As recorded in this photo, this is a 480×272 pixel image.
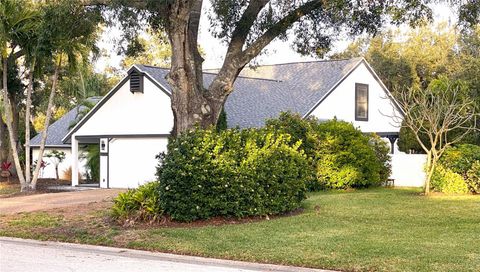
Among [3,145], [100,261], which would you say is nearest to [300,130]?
[100,261]

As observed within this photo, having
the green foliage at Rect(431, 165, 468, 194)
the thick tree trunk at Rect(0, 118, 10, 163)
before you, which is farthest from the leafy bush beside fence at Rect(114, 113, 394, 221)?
the thick tree trunk at Rect(0, 118, 10, 163)

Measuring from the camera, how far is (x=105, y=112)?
90.7 feet

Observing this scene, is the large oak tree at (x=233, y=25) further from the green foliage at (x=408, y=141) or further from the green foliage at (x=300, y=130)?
the green foliage at (x=408, y=141)

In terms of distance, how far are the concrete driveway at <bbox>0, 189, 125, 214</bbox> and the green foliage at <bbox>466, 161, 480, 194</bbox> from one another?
11.7 m

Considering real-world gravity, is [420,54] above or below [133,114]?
above

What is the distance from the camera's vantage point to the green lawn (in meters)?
9.95

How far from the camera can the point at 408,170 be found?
84.1 ft

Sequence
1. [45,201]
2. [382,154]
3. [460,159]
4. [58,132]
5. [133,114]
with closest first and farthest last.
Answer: [45,201], [460,159], [382,154], [133,114], [58,132]

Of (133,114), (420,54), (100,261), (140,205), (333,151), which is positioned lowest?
(100,261)

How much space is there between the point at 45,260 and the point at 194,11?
8315 millimetres

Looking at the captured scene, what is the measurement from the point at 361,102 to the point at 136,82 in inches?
440

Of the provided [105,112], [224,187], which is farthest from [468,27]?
[105,112]

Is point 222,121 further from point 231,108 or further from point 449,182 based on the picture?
point 449,182

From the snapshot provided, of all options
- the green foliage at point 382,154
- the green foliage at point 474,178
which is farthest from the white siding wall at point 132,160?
the green foliage at point 474,178
